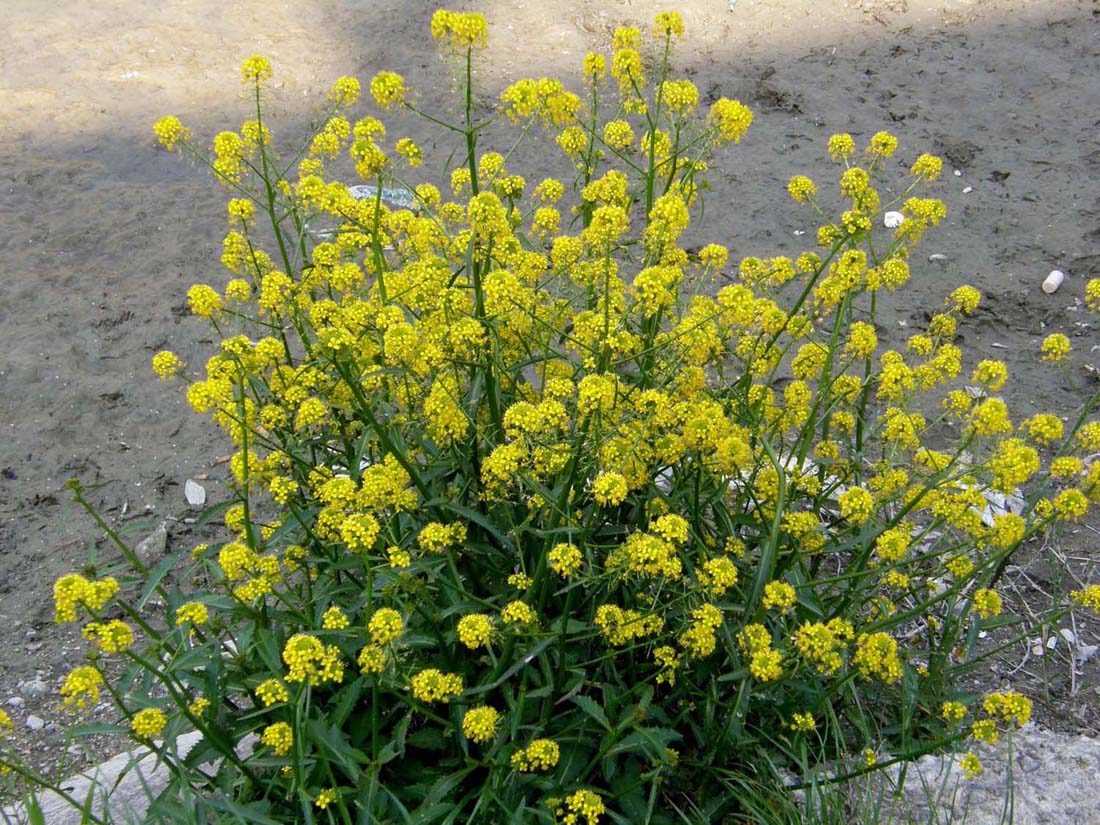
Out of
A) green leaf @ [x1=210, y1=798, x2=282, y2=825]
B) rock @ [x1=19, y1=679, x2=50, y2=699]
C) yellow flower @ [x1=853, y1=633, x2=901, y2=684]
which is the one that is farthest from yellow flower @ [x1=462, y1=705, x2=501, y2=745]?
rock @ [x1=19, y1=679, x2=50, y2=699]

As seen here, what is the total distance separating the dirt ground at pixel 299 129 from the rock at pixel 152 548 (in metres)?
0.05

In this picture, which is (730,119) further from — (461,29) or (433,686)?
(433,686)

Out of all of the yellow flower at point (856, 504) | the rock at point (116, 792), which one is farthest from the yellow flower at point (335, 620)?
the yellow flower at point (856, 504)

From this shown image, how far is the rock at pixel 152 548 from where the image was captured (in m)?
4.60

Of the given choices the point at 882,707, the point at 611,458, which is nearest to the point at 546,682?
the point at 611,458

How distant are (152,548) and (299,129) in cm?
435

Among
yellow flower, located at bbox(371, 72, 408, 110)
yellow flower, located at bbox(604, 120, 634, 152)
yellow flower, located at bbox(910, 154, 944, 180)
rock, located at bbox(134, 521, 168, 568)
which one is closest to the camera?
yellow flower, located at bbox(371, 72, 408, 110)

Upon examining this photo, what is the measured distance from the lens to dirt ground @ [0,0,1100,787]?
4.98 metres

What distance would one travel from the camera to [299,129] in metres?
7.86

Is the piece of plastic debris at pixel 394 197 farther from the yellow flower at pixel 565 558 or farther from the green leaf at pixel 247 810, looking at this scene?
the green leaf at pixel 247 810

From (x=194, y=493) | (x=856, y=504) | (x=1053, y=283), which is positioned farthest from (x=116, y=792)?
(x=1053, y=283)

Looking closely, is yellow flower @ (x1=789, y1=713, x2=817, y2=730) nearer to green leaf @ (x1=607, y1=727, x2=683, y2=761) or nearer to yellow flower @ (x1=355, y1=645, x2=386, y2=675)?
green leaf @ (x1=607, y1=727, x2=683, y2=761)

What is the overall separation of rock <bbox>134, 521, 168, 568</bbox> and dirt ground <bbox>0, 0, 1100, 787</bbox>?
5 centimetres

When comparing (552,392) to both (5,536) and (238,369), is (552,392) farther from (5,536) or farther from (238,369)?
(5,536)
